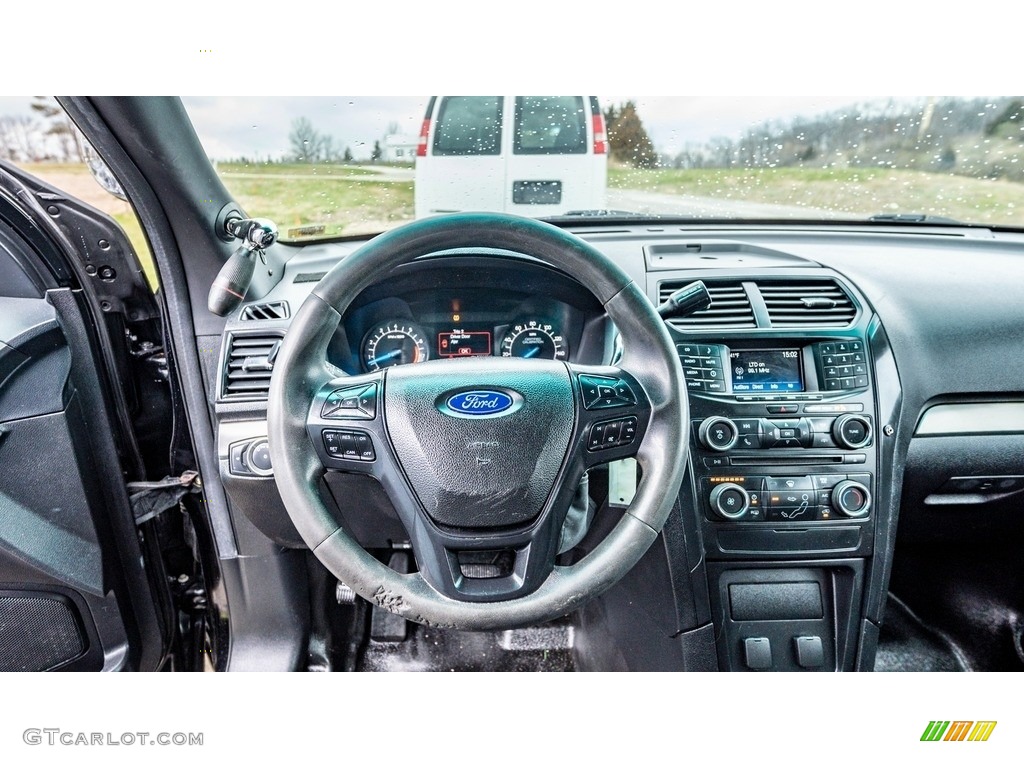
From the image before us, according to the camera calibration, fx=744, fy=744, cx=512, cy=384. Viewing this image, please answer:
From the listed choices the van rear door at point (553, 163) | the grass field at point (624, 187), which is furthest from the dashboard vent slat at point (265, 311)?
the van rear door at point (553, 163)

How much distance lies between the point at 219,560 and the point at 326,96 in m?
1.20

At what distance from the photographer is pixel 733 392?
1.71 meters

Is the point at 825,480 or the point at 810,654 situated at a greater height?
the point at 825,480

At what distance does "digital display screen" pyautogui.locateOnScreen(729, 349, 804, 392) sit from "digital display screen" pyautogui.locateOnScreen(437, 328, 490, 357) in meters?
0.58

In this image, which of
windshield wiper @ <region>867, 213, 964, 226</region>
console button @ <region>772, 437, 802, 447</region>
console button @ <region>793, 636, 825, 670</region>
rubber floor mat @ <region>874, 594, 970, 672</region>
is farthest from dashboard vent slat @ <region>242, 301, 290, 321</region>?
rubber floor mat @ <region>874, 594, 970, 672</region>

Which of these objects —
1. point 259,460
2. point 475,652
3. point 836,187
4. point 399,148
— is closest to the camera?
point 259,460

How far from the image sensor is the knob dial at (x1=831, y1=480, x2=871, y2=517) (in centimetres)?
168

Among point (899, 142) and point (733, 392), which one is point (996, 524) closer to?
point (733, 392)

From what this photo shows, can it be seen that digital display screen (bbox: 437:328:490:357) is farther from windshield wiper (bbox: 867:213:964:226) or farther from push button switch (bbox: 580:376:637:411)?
windshield wiper (bbox: 867:213:964:226)

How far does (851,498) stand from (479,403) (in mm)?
983

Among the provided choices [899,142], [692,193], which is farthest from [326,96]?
[899,142]

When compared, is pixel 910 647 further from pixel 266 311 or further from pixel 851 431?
pixel 266 311

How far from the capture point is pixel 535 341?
1768 mm

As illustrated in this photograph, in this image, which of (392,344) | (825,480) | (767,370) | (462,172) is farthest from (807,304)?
(392,344)
